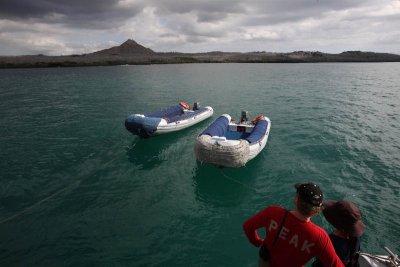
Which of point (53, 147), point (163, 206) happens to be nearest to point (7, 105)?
point (53, 147)

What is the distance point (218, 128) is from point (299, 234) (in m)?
12.5

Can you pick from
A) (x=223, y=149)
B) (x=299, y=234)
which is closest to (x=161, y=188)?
(x=223, y=149)

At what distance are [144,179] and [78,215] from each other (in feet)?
12.9

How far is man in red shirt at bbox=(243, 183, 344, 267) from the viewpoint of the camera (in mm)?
3527

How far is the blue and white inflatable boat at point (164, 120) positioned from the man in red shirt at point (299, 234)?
591 inches

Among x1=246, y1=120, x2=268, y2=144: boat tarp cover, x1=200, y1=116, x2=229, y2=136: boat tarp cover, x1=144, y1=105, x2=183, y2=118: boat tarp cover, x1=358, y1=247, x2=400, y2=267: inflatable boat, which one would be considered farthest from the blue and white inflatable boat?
x1=358, y1=247, x2=400, y2=267: inflatable boat

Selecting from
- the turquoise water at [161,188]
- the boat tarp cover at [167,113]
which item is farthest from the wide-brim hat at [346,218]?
the boat tarp cover at [167,113]

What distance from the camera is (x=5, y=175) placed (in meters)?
14.4

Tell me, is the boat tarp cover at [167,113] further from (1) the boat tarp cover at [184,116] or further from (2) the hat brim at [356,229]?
(2) the hat brim at [356,229]

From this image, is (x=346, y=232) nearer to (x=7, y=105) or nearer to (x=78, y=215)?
(x=78, y=215)

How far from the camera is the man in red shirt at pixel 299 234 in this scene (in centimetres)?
353

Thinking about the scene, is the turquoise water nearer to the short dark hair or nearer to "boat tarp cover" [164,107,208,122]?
"boat tarp cover" [164,107,208,122]

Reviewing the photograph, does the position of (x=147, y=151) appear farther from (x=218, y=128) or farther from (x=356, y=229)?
(x=356, y=229)

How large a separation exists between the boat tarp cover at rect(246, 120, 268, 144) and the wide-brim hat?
34.2ft
